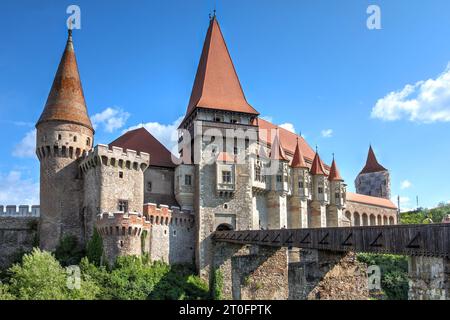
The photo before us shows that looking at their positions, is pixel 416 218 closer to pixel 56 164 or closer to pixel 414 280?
pixel 56 164

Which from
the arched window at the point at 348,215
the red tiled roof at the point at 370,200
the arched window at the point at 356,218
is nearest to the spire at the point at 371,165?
the red tiled roof at the point at 370,200

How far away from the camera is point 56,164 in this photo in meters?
34.3

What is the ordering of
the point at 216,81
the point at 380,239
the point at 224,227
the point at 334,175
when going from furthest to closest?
the point at 334,175 → the point at 216,81 → the point at 224,227 → the point at 380,239

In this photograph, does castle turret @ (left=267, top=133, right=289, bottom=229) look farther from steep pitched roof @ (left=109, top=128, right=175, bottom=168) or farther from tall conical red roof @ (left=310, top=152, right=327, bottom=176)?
steep pitched roof @ (left=109, top=128, right=175, bottom=168)

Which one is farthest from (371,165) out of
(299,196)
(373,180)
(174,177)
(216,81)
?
(174,177)

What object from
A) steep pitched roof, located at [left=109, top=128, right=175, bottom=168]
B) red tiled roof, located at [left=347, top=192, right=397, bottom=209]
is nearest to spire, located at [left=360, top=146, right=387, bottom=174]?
red tiled roof, located at [left=347, top=192, right=397, bottom=209]

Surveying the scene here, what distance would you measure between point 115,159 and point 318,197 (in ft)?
72.3

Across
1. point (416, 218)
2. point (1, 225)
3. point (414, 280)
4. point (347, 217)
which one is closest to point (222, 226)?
point (1, 225)

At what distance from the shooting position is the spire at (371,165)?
3116 inches

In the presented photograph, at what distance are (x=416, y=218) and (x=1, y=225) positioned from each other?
6086 cm

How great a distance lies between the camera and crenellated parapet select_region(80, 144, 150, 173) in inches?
1286

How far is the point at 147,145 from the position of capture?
129ft

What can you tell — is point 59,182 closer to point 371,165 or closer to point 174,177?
point 174,177
